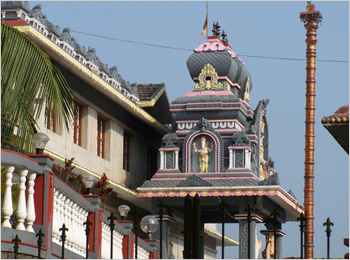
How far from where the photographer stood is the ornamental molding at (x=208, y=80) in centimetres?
3177

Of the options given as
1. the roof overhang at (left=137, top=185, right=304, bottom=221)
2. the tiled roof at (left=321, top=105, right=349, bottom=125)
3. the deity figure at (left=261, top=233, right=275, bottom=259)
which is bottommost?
the tiled roof at (left=321, top=105, right=349, bottom=125)

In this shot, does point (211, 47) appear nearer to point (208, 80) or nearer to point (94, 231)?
point (208, 80)

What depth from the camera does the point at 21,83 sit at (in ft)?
39.2

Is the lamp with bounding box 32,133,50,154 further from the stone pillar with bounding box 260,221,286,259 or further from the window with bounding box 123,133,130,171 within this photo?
the window with bounding box 123,133,130,171

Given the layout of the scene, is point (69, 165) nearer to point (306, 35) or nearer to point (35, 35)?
point (35, 35)

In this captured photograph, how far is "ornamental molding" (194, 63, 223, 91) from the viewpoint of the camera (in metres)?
31.8

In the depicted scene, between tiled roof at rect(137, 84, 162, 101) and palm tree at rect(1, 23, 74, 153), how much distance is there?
1971 centimetres

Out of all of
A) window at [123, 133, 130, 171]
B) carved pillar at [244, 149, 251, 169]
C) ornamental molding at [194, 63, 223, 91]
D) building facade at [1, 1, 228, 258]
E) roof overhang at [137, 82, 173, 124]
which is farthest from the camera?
roof overhang at [137, 82, 173, 124]

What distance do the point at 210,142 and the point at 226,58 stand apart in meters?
3.65

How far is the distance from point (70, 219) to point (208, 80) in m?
20.0

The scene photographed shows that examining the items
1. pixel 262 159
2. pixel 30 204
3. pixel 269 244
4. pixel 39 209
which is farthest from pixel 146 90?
pixel 30 204

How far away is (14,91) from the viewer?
1175 cm

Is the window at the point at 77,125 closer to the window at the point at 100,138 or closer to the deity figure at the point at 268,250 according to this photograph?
the window at the point at 100,138

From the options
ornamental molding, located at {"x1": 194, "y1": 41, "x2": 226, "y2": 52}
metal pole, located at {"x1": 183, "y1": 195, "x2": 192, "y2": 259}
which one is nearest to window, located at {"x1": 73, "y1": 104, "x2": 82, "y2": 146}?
ornamental molding, located at {"x1": 194, "y1": 41, "x2": 226, "y2": 52}
